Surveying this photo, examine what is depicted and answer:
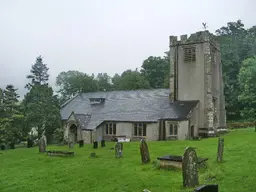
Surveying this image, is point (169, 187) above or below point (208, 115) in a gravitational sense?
below

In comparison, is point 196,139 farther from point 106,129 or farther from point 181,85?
point 106,129

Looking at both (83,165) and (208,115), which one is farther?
(208,115)

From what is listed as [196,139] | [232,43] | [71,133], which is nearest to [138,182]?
[196,139]

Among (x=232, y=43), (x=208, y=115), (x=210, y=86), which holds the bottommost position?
(x=208, y=115)

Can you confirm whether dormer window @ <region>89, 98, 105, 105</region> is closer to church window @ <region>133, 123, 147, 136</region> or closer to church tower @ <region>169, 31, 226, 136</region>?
church window @ <region>133, 123, 147, 136</region>

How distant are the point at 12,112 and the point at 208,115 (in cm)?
2975

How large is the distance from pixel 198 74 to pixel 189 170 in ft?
87.4

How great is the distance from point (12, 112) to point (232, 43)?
5218cm

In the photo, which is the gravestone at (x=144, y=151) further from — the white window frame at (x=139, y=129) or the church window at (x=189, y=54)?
the church window at (x=189, y=54)

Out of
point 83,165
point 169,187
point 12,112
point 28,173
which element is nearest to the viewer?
point 169,187

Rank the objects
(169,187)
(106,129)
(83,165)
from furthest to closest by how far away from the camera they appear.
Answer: (106,129)
(83,165)
(169,187)

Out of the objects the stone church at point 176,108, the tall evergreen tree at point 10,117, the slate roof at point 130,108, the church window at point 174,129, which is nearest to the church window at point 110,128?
the stone church at point 176,108

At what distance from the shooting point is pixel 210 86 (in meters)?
37.1

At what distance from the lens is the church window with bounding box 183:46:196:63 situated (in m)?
38.3
